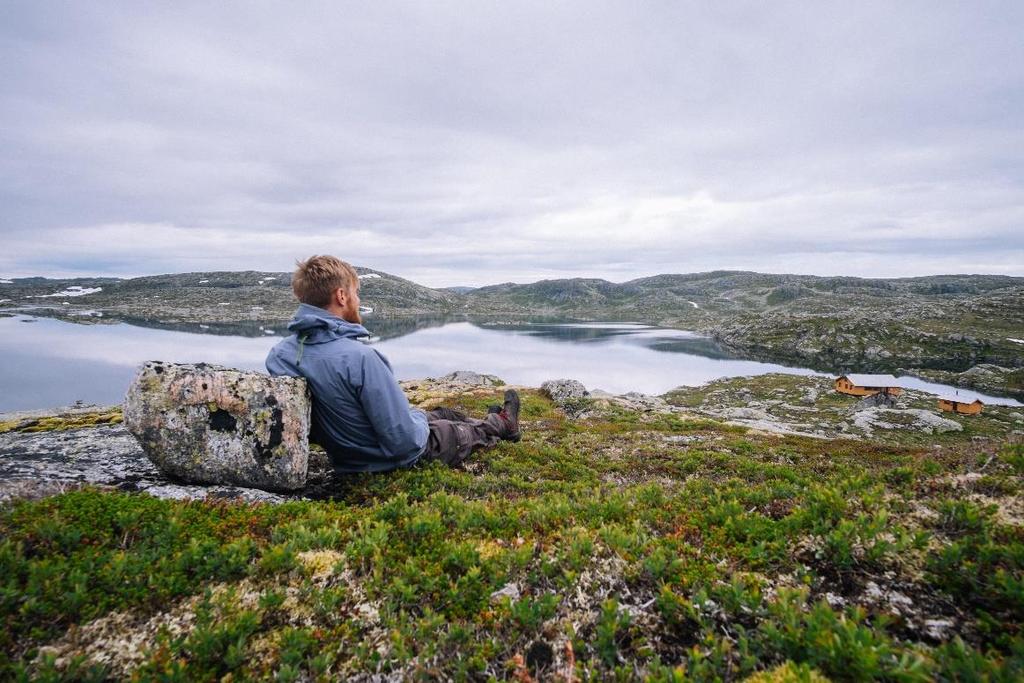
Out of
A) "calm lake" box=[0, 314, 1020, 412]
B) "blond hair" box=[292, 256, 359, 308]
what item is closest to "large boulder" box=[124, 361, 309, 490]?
"blond hair" box=[292, 256, 359, 308]

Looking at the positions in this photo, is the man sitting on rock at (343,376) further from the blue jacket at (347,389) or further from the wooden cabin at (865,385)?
the wooden cabin at (865,385)

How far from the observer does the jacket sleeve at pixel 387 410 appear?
7219 millimetres

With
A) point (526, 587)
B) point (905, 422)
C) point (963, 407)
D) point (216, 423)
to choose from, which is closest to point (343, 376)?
point (216, 423)

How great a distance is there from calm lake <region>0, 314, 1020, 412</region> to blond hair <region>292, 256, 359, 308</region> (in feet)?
245

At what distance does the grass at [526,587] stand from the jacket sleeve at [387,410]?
5.21 feet

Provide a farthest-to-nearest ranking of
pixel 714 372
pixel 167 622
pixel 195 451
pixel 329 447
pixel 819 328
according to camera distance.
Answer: pixel 819 328 < pixel 714 372 < pixel 329 447 < pixel 195 451 < pixel 167 622

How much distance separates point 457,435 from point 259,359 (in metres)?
106

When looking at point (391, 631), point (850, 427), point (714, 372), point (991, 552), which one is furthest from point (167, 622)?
point (714, 372)

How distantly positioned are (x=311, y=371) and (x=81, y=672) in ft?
15.4

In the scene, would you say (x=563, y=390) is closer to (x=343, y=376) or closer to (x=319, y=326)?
(x=343, y=376)

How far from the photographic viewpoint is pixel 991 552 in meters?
4.15

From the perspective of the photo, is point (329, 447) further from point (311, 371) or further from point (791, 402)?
point (791, 402)

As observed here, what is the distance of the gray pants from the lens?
9086mm

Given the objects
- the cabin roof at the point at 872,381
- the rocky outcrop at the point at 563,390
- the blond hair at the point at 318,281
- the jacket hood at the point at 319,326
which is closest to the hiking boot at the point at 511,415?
the jacket hood at the point at 319,326
